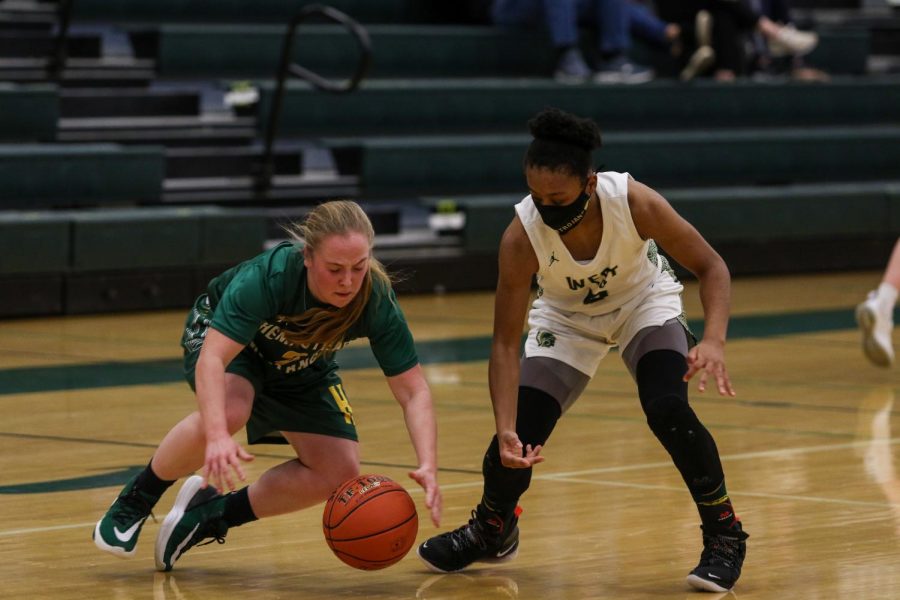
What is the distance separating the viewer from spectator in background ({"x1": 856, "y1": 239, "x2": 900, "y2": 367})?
7504mm

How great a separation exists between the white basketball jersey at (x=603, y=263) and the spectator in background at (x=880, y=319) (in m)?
3.27

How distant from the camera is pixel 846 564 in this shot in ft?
14.1

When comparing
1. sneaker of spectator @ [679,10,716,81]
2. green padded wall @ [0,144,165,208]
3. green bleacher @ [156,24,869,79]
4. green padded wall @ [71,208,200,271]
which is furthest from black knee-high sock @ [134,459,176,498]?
sneaker of spectator @ [679,10,716,81]

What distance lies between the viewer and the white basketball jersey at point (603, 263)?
425cm

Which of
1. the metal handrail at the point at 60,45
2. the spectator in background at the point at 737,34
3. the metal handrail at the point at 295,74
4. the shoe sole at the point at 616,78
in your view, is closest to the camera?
the metal handrail at the point at 295,74

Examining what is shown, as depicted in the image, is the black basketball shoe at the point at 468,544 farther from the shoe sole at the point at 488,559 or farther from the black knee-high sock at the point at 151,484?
the black knee-high sock at the point at 151,484

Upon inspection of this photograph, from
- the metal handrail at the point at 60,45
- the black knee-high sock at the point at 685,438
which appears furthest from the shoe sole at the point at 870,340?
the metal handrail at the point at 60,45

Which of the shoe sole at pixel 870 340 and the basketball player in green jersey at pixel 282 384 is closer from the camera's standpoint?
the basketball player in green jersey at pixel 282 384

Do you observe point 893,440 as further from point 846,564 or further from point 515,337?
point 515,337

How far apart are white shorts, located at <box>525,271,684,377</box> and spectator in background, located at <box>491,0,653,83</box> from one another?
327 inches

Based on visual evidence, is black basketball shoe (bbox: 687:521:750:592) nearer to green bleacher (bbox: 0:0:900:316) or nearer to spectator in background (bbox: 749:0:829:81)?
green bleacher (bbox: 0:0:900:316)

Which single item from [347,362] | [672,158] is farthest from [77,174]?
[672,158]

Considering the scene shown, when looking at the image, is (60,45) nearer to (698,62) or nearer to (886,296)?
(698,62)

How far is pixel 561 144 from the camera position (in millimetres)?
4062
